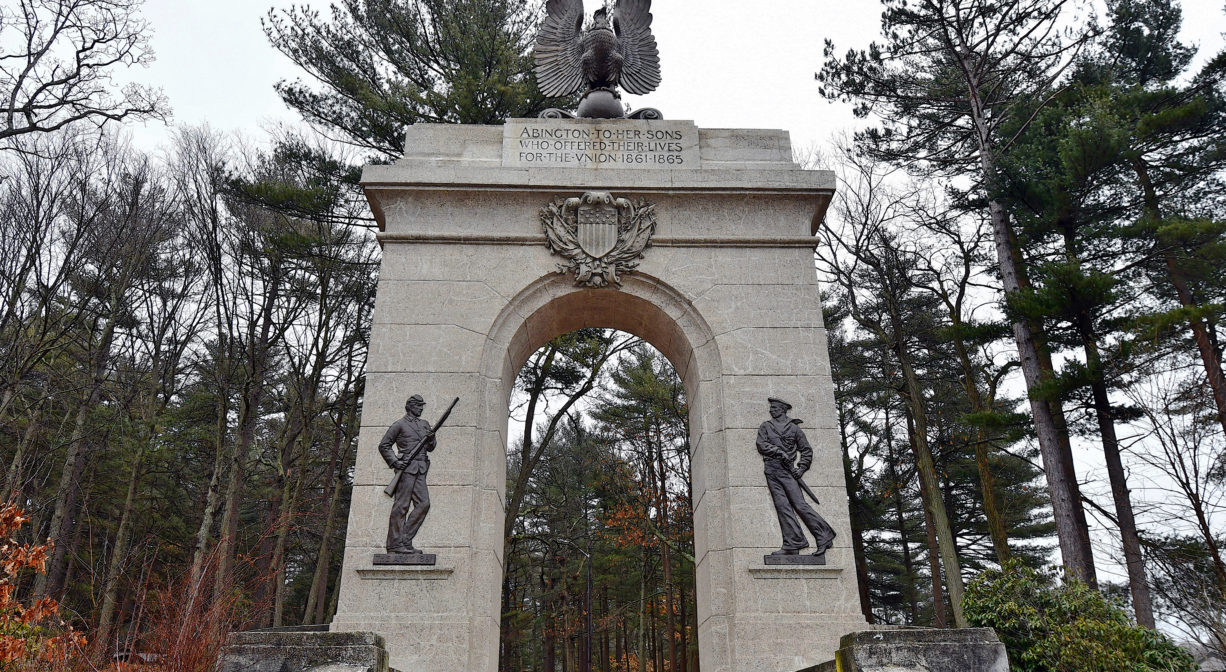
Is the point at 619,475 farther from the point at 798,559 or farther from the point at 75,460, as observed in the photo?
the point at 798,559

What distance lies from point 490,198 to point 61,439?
1611cm

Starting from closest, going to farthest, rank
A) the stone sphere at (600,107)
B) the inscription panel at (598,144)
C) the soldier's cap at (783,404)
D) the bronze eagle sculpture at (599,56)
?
the soldier's cap at (783,404)
the inscription panel at (598,144)
the stone sphere at (600,107)
the bronze eagle sculpture at (599,56)

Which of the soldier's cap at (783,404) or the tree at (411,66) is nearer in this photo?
the soldier's cap at (783,404)

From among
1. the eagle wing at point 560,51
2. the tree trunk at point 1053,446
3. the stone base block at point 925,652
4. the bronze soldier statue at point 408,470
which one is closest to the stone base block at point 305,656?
the bronze soldier statue at point 408,470

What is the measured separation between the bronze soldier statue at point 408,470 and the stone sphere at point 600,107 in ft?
16.5

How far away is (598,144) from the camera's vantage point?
11.2m

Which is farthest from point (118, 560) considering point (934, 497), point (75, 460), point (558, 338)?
point (934, 497)

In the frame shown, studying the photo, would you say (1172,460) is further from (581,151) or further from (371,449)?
(371,449)

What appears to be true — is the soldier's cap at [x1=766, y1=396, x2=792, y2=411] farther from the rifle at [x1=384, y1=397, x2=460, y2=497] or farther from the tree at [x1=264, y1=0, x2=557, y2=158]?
the tree at [x1=264, y1=0, x2=557, y2=158]

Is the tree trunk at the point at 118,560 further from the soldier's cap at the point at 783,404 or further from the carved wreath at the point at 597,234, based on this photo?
the soldier's cap at the point at 783,404

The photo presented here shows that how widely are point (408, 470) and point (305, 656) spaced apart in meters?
3.17

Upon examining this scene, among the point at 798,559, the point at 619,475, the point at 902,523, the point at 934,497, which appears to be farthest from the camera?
the point at 902,523

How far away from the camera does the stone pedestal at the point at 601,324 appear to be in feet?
29.0

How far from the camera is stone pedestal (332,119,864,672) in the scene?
8.83 m
